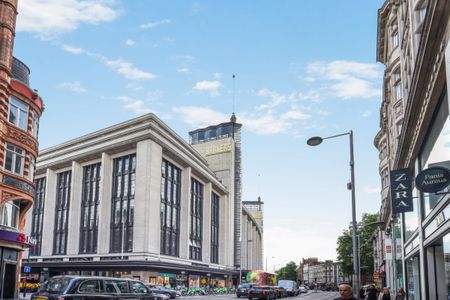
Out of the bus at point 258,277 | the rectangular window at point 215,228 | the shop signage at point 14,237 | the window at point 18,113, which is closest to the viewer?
the shop signage at point 14,237

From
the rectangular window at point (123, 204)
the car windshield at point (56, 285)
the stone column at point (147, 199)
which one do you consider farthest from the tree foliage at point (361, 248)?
the car windshield at point (56, 285)

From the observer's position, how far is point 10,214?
31156 millimetres

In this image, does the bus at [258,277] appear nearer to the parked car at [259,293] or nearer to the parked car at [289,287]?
the parked car at [289,287]

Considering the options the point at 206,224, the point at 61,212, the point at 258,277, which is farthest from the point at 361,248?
the point at 61,212

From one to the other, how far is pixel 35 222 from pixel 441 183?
79192mm

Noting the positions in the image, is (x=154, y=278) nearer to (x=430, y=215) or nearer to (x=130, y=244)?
(x=130, y=244)

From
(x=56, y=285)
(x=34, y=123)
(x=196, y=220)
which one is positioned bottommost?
(x=56, y=285)

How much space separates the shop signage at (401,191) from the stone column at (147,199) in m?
49.5

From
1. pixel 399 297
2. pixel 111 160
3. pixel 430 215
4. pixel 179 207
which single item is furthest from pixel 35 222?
pixel 430 215

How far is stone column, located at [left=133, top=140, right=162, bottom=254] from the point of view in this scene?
6562cm

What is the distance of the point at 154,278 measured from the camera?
218ft

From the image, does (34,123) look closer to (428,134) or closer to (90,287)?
(90,287)

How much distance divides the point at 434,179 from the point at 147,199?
57.3 meters

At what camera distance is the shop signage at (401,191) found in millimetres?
18281
